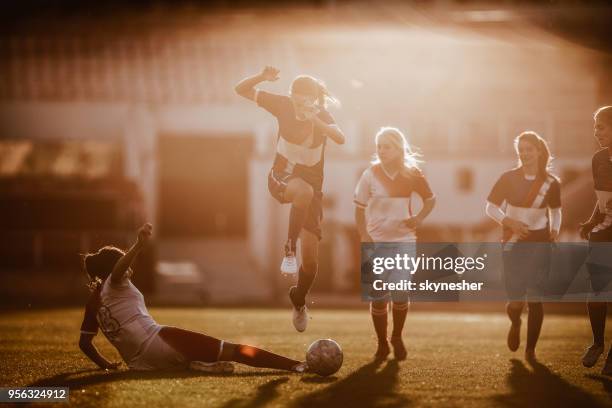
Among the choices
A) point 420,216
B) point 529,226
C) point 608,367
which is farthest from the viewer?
point 529,226

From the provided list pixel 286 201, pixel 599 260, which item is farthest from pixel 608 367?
pixel 286 201

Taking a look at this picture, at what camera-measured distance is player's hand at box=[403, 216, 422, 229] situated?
31.1 ft

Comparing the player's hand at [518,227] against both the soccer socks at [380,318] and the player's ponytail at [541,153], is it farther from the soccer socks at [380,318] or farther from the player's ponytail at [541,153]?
the soccer socks at [380,318]

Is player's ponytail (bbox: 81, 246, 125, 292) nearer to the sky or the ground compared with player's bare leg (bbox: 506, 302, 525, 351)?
nearer to the sky

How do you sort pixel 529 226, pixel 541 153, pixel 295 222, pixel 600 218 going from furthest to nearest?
pixel 541 153 < pixel 529 226 < pixel 295 222 < pixel 600 218

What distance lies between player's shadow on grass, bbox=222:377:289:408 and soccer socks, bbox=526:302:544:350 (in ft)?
9.91

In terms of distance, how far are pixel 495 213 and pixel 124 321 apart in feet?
13.0

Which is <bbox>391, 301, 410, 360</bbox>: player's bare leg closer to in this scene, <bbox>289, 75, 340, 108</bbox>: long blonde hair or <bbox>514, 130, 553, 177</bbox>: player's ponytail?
<bbox>514, 130, 553, 177</bbox>: player's ponytail

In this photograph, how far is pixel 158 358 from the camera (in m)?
8.37

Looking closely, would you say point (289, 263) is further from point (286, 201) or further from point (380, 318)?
point (380, 318)

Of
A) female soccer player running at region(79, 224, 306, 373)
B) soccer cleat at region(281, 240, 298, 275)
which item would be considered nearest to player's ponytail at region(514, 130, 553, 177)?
soccer cleat at region(281, 240, 298, 275)

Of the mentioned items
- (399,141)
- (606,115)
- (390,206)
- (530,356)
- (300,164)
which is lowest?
(530,356)

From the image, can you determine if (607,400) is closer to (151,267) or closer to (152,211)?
(151,267)

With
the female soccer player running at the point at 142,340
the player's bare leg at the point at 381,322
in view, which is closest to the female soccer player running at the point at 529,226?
the player's bare leg at the point at 381,322
